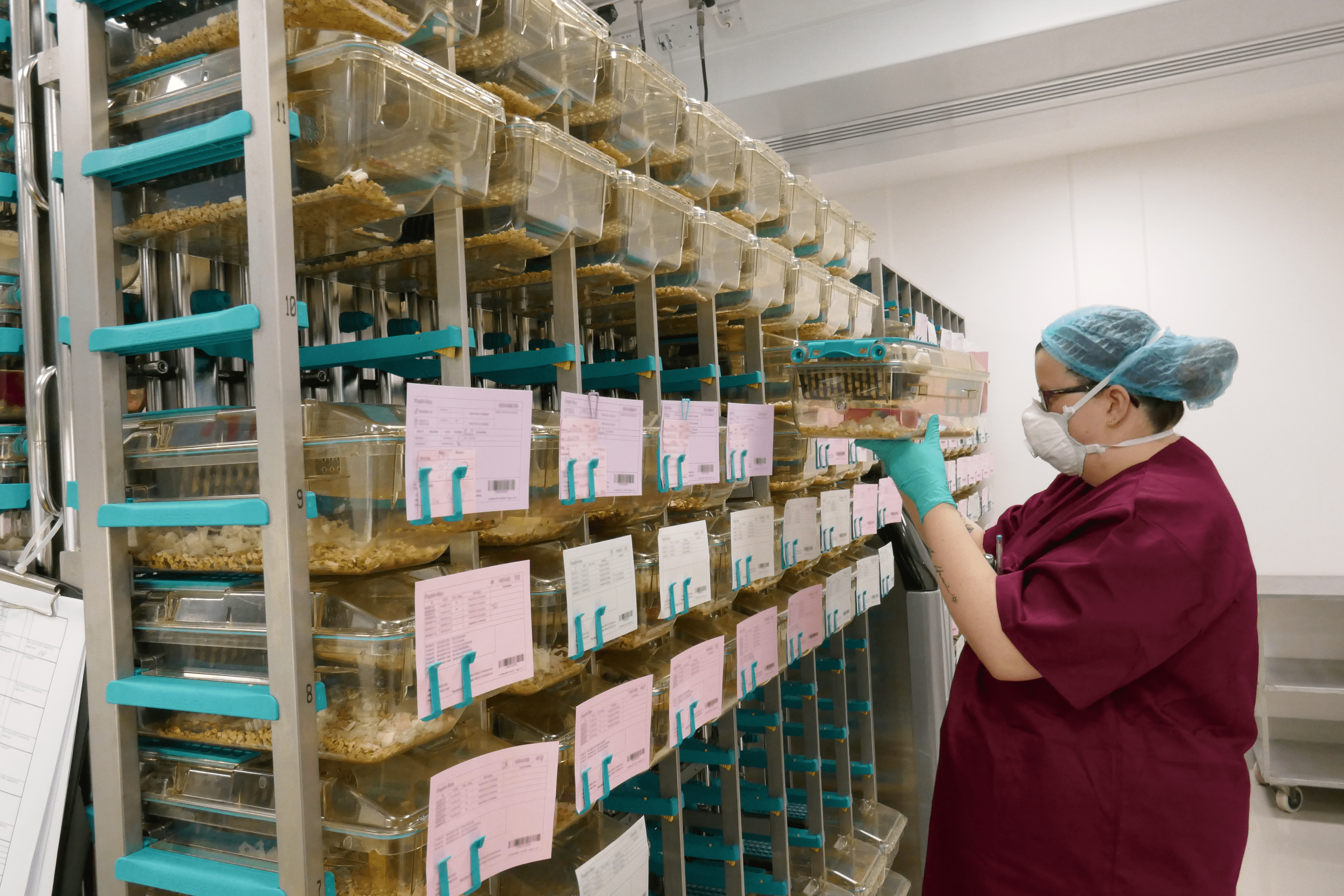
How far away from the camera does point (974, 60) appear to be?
11.8ft

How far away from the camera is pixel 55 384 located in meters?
1.43

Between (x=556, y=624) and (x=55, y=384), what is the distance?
3.08 feet

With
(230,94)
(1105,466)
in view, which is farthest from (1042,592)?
(230,94)

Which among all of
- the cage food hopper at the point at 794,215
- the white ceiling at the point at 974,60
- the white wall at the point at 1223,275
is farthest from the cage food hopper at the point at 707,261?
the white wall at the point at 1223,275

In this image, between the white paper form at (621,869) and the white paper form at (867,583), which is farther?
the white paper form at (867,583)

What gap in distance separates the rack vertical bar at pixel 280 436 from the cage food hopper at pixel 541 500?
33 centimetres

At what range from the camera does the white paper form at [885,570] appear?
9.21 ft

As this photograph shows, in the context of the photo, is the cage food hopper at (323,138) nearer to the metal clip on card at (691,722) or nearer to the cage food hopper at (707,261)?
the cage food hopper at (707,261)

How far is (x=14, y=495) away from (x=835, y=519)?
70.1 inches

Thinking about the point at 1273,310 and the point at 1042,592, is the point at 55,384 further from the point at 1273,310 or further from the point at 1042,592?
the point at 1273,310

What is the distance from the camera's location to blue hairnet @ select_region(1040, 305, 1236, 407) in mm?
1690

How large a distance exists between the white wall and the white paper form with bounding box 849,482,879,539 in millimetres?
3003

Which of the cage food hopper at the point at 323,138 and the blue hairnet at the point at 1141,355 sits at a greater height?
the cage food hopper at the point at 323,138

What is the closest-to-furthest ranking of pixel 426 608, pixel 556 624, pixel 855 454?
pixel 426 608 < pixel 556 624 < pixel 855 454
